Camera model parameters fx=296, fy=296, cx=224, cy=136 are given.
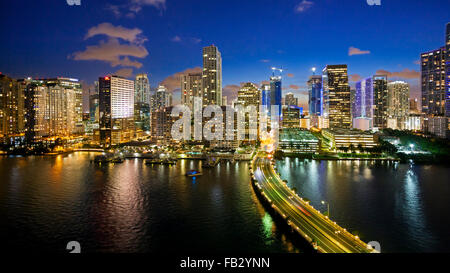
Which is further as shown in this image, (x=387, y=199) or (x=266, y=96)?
(x=266, y=96)

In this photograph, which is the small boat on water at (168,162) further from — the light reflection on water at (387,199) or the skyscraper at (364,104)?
the skyscraper at (364,104)

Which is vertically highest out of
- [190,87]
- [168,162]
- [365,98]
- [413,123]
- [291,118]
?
[190,87]

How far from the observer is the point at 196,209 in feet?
35.7

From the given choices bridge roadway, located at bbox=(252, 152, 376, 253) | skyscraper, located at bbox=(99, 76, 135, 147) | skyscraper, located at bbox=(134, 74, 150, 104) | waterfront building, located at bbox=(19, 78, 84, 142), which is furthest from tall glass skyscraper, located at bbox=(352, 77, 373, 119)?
waterfront building, located at bbox=(19, 78, 84, 142)

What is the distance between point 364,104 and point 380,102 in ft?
13.7

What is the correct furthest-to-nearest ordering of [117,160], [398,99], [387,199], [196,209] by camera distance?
[398,99]
[117,160]
[387,199]
[196,209]

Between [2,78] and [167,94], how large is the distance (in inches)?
1460

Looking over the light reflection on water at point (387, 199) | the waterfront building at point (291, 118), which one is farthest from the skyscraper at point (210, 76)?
the light reflection on water at point (387, 199)

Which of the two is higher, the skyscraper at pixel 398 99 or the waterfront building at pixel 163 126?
the skyscraper at pixel 398 99

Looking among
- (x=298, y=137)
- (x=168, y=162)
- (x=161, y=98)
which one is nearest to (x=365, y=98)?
(x=298, y=137)

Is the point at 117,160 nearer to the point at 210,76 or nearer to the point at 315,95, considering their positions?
the point at 210,76

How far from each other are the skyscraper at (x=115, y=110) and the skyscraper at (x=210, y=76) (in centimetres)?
1157

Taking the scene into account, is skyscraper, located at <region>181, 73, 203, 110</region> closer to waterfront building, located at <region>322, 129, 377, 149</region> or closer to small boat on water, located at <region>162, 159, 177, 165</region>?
waterfront building, located at <region>322, 129, 377, 149</region>

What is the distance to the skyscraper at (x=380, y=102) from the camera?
182 ft
